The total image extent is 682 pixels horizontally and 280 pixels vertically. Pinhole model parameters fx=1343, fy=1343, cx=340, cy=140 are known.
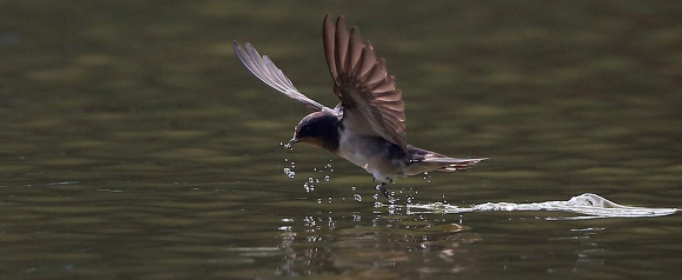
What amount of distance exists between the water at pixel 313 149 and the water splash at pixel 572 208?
143 mm

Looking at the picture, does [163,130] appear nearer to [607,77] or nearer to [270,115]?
[270,115]

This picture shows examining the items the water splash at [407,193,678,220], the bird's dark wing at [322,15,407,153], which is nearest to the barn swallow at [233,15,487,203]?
the bird's dark wing at [322,15,407,153]

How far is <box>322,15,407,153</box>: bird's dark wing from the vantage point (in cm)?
726

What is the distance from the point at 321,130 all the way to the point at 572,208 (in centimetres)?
177

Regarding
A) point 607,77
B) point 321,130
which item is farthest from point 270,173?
point 607,77

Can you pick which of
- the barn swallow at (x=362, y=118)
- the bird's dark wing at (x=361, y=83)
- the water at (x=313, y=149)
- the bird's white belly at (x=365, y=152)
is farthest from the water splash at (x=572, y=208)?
the bird's dark wing at (x=361, y=83)

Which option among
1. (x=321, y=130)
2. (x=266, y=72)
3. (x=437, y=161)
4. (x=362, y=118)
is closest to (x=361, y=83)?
(x=362, y=118)

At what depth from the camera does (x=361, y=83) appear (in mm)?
7531

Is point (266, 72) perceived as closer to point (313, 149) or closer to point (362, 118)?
point (362, 118)

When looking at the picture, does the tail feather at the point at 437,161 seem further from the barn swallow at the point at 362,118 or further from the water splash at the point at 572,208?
the water splash at the point at 572,208

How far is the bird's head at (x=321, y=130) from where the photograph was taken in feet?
27.2

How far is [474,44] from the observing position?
52.4 feet

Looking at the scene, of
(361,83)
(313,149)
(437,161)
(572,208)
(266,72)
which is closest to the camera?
(361,83)

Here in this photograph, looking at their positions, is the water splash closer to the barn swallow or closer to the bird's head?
the barn swallow
